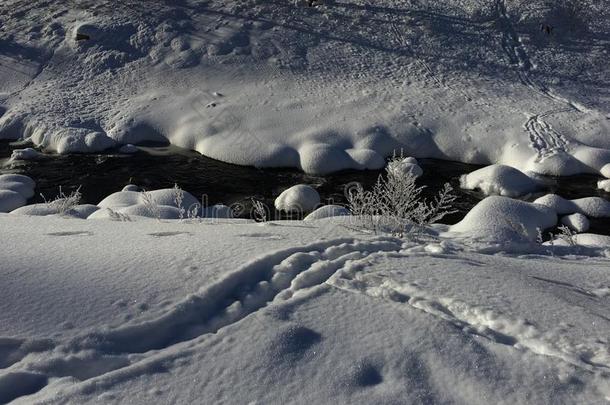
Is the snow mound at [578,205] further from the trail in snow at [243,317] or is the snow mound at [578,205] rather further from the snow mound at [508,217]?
the trail in snow at [243,317]

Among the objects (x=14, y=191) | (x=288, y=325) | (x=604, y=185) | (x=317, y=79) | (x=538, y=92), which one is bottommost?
(x=288, y=325)

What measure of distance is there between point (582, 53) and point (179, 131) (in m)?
11.9

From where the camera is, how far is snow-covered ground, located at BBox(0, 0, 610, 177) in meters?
12.2

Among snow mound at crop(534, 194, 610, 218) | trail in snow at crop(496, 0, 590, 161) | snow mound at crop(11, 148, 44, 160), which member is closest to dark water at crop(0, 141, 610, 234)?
snow mound at crop(11, 148, 44, 160)

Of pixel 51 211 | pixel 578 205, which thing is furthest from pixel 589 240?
pixel 51 211

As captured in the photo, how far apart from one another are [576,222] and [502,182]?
1689 mm

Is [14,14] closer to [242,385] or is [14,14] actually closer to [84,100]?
[84,100]

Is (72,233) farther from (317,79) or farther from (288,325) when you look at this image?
(317,79)

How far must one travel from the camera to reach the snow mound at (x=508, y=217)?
6.86 m

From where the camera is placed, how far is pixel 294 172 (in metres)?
11.4

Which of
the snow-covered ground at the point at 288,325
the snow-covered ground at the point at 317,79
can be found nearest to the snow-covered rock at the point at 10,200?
the snow-covered ground at the point at 317,79

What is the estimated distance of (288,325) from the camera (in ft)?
11.1

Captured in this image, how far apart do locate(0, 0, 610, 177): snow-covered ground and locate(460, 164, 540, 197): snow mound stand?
0.87 metres

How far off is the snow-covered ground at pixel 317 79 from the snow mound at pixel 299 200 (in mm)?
1688
